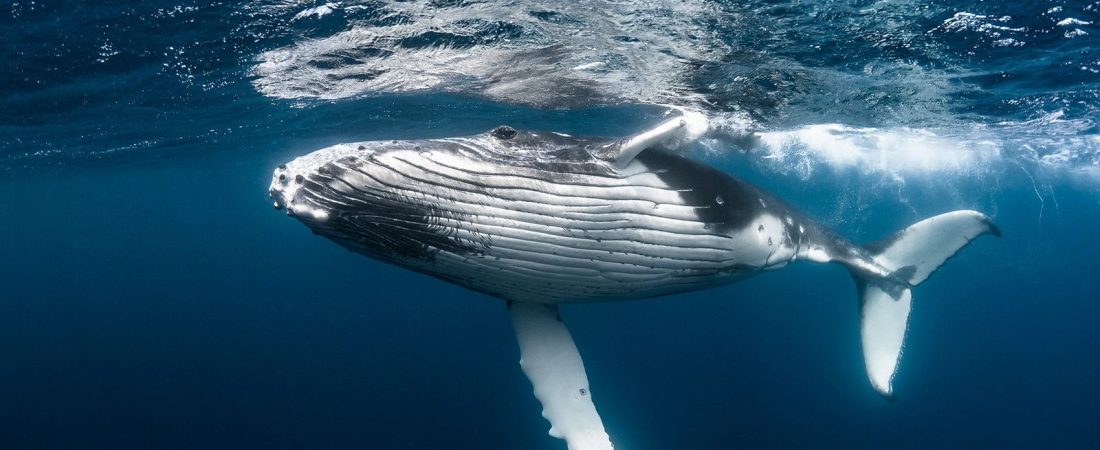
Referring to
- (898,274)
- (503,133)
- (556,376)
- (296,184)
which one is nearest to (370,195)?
(296,184)

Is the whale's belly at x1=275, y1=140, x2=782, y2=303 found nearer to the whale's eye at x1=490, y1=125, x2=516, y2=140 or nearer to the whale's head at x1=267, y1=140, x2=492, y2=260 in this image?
the whale's head at x1=267, y1=140, x2=492, y2=260

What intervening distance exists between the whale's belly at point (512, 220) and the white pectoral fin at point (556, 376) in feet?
2.10

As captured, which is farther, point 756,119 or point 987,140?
point 987,140

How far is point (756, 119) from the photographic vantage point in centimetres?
1659

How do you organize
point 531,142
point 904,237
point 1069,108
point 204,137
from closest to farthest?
point 531,142
point 904,237
point 1069,108
point 204,137

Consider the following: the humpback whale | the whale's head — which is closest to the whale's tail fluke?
the humpback whale

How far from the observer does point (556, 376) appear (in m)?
5.55

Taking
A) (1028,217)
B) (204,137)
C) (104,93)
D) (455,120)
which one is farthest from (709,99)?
(1028,217)

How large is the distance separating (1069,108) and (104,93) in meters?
24.5

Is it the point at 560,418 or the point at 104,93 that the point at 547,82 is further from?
the point at 104,93

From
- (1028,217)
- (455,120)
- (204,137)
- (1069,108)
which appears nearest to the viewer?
(1069,108)

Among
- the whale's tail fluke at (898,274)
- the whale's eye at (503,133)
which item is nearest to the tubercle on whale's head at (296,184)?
the whale's eye at (503,133)

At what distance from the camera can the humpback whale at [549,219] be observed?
124 inches

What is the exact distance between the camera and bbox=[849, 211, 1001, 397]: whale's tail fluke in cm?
791
